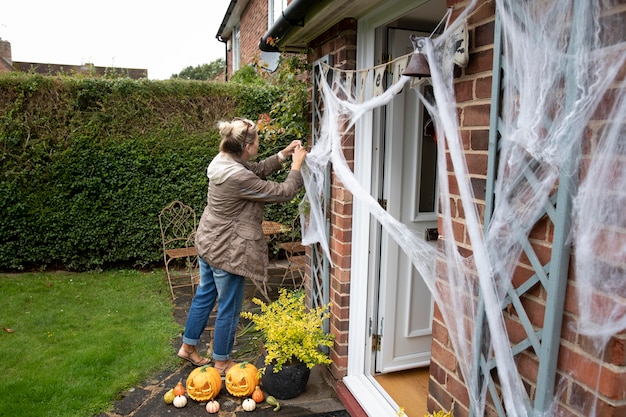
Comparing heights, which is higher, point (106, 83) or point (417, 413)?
point (106, 83)

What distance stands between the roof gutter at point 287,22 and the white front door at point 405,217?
1.95 ft

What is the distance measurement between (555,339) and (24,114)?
6688mm

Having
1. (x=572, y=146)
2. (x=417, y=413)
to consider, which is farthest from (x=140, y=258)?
(x=572, y=146)

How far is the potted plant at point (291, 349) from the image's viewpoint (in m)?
3.08

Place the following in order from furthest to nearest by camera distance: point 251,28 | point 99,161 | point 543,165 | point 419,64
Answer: point 251,28, point 99,161, point 419,64, point 543,165

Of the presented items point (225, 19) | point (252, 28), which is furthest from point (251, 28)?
point (225, 19)

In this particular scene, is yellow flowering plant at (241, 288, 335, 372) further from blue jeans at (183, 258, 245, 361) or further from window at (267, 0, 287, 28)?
window at (267, 0, 287, 28)

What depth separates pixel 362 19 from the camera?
2.89 metres

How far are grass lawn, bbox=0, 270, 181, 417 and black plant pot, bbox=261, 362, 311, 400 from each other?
1051 millimetres

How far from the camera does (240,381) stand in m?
3.16

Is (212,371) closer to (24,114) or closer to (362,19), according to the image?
(362,19)

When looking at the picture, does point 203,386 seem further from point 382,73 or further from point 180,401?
point 382,73

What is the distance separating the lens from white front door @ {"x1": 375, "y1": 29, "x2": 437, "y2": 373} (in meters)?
3.05

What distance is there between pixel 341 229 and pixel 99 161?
450cm
